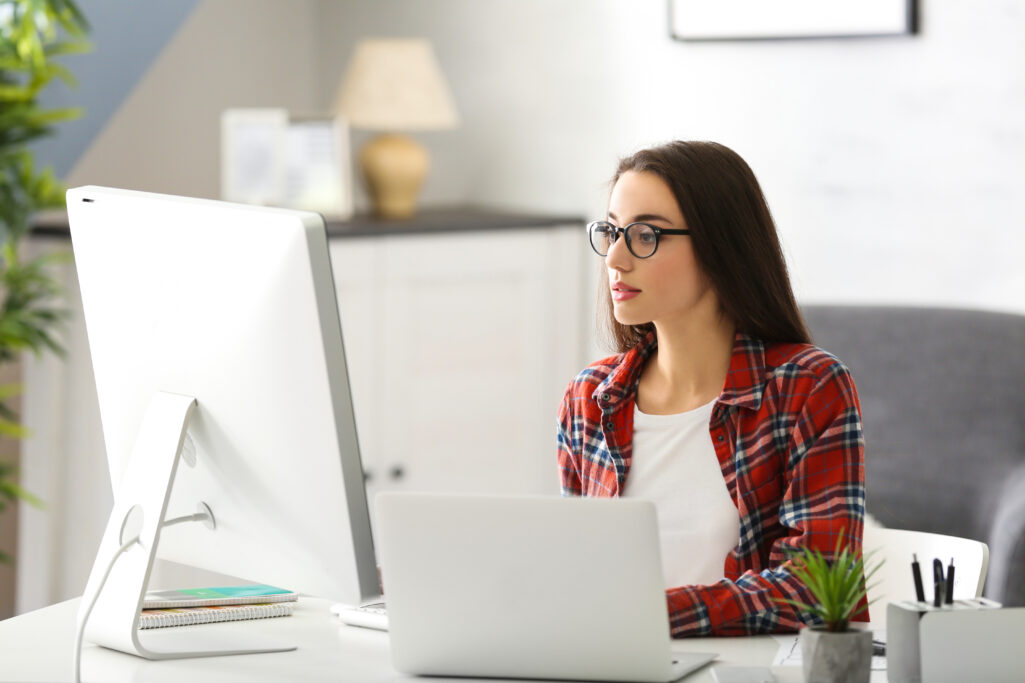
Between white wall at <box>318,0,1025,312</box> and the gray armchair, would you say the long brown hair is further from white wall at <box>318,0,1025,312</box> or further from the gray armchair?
white wall at <box>318,0,1025,312</box>

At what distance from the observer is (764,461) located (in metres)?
1.71

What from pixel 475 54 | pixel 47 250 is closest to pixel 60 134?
pixel 47 250

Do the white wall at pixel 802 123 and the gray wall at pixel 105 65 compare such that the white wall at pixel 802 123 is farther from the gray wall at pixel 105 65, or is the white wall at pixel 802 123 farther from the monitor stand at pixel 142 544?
the monitor stand at pixel 142 544

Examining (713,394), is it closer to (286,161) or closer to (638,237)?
(638,237)

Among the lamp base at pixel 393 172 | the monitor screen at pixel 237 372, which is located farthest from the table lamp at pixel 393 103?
the monitor screen at pixel 237 372

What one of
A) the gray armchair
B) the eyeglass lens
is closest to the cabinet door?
the gray armchair

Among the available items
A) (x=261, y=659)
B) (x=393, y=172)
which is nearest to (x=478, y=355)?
(x=393, y=172)

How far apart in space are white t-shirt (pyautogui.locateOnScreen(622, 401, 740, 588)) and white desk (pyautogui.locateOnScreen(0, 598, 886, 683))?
218 millimetres

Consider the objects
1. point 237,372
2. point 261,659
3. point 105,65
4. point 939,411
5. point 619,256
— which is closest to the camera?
point 237,372

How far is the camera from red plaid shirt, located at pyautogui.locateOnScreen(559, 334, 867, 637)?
1.54m

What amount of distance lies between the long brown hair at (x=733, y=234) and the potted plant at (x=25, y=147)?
1.93 m

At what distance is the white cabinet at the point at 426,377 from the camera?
11.4ft

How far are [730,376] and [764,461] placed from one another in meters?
0.11

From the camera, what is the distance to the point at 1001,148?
2992 mm
